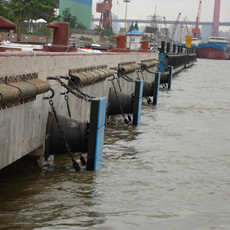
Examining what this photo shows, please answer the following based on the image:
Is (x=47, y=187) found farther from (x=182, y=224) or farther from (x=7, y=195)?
(x=182, y=224)

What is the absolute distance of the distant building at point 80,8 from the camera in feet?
479

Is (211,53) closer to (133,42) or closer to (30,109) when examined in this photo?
(133,42)

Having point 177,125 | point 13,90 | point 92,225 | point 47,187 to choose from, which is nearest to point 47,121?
point 47,187

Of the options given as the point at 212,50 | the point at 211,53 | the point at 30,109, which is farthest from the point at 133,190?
the point at 212,50

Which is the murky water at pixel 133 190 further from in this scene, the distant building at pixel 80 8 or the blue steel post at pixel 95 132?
the distant building at pixel 80 8

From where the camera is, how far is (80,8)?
507ft

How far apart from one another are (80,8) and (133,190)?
149 m

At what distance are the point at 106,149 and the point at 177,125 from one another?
555 cm

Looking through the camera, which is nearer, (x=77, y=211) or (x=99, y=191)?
(x=77, y=211)

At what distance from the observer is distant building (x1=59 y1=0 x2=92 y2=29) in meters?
146

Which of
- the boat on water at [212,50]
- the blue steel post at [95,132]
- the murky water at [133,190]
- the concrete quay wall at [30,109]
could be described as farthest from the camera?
the boat on water at [212,50]

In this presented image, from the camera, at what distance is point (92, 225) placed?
7.17m

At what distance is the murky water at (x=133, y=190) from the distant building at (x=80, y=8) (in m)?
133

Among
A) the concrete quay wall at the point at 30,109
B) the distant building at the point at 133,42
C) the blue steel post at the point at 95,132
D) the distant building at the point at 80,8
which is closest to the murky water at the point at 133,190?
the blue steel post at the point at 95,132
